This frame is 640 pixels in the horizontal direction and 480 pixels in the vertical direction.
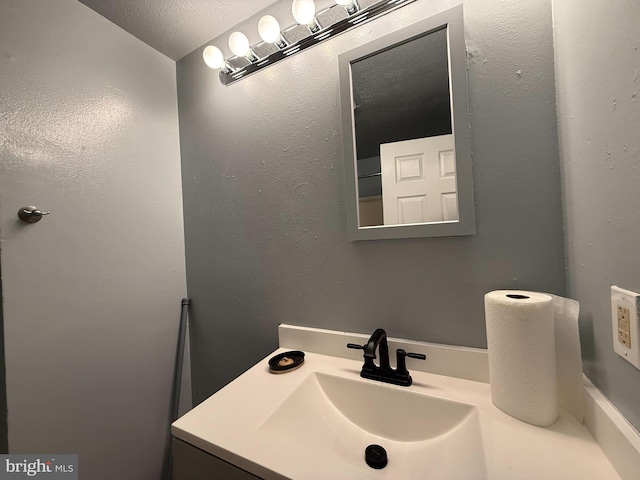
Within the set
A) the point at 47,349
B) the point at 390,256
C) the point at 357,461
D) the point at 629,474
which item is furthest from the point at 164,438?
the point at 629,474

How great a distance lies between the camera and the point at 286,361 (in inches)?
32.5

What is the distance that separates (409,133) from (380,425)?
85 centimetres

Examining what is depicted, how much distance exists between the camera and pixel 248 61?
0.97 metres

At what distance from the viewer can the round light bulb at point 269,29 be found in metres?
0.84

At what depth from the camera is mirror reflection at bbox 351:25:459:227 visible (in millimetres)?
704

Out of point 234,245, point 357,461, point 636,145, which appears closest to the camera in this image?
point 636,145

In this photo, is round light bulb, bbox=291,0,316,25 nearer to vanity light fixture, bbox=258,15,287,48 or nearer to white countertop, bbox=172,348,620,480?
vanity light fixture, bbox=258,15,287,48

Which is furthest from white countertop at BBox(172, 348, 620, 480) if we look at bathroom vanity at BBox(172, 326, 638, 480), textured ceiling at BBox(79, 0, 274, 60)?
→ textured ceiling at BBox(79, 0, 274, 60)

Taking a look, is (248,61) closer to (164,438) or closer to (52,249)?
(52,249)

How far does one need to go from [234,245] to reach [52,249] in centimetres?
59

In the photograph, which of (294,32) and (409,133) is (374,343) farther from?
(294,32)

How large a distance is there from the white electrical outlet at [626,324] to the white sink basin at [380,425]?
30 centimetres

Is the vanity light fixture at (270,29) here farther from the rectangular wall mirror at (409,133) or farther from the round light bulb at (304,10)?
the rectangular wall mirror at (409,133)

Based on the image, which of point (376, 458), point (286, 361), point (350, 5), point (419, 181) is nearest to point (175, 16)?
point (350, 5)
